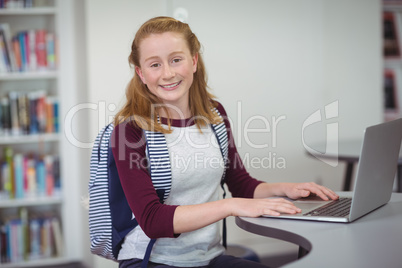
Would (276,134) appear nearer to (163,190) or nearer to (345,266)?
(163,190)

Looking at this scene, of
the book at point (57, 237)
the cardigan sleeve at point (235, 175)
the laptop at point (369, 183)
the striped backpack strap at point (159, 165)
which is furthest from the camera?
the book at point (57, 237)

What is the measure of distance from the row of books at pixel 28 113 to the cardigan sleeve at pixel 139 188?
1988 millimetres

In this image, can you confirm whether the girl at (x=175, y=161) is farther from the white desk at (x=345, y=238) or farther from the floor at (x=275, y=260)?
the floor at (x=275, y=260)

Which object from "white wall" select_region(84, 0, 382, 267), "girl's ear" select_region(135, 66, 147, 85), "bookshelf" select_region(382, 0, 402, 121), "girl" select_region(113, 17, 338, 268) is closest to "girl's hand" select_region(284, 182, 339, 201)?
"girl" select_region(113, 17, 338, 268)

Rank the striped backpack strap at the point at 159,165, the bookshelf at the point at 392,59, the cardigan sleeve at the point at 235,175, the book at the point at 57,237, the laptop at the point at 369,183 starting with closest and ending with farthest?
the laptop at the point at 369,183, the striped backpack strap at the point at 159,165, the cardigan sleeve at the point at 235,175, the book at the point at 57,237, the bookshelf at the point at 392,59

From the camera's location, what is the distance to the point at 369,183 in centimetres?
135

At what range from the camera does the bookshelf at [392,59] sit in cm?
379

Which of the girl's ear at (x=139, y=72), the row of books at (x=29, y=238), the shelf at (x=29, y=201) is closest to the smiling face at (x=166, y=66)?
the girl's ear at (x=139, y=72)

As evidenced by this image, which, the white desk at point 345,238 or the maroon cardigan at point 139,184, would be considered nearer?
the white desk at point 345,238

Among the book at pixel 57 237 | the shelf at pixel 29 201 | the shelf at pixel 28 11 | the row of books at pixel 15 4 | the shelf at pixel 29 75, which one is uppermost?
the row of books at pixel 15 4

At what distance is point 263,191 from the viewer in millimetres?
1676

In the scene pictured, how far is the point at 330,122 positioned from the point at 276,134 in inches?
16.6

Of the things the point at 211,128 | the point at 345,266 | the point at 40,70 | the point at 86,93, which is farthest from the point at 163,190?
the point at 40,70

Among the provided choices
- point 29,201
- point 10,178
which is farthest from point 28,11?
point 29,201
